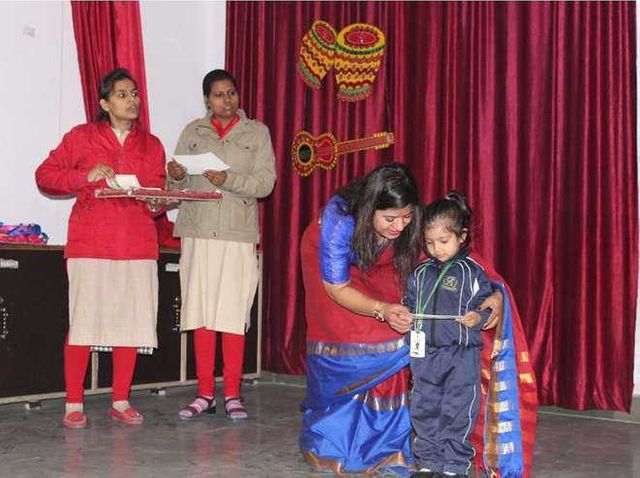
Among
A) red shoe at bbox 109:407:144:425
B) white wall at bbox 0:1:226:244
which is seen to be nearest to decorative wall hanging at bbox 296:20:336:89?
white wall at bbox 0:1:226:244

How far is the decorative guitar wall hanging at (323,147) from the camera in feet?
15.9

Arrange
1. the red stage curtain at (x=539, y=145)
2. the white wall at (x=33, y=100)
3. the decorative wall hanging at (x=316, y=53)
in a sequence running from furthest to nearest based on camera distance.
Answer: the decorative wall hanging at (x=316, y=53)
the white wall at (x=33, y=100)
the red stage curtain at (x=539, y=145)

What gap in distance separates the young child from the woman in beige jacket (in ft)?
4.32

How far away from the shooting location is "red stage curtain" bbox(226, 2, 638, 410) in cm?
411

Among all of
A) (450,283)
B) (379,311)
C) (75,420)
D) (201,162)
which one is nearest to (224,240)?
(201,162)

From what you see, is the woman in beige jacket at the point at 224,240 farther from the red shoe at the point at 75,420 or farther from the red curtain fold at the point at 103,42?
the red curtain fold at the point at 103,42

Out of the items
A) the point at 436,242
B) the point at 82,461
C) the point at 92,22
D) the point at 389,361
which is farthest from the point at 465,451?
the point at 92,22

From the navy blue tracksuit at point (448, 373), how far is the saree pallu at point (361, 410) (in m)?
0.13

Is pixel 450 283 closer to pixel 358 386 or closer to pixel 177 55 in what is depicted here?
pixel 358 386

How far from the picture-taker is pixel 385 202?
2867 mm

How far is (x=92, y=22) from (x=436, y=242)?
2.73 metres

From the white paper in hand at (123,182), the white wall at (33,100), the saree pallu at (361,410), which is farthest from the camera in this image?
the white wall at (33,100)

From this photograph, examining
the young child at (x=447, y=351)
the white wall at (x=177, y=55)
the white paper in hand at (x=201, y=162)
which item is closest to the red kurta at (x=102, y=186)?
the white paper in hand at (x=201, y=162)

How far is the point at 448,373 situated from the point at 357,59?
248cm
